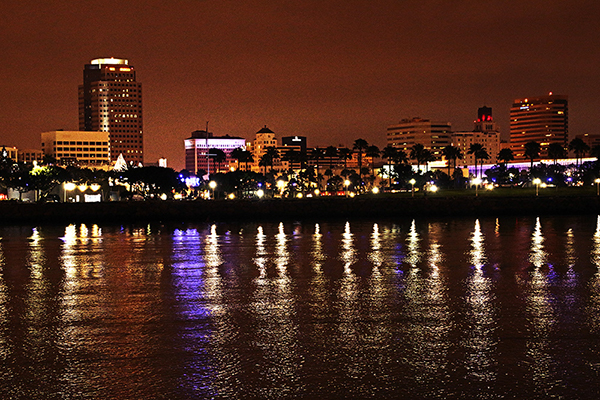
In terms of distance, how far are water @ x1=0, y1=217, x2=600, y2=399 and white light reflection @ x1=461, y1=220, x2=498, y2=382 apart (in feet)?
0.20

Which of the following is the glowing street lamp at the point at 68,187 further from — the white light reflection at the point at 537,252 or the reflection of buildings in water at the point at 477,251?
the white light reflection at the point at 537,252

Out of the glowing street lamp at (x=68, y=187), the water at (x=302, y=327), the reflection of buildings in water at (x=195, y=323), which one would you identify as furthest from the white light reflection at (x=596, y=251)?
the glowing street lamp at (x=68, y=187)

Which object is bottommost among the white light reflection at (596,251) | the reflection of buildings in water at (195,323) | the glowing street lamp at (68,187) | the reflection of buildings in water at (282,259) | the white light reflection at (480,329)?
the white light reflection at (596,251)

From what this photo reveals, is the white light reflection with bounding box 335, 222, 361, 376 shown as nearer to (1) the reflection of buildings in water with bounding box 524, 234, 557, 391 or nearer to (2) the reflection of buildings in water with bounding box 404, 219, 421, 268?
(2) the reflection of buildings in water with bounding box 404, 219, 421, 268

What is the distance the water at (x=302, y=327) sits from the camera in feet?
42.1

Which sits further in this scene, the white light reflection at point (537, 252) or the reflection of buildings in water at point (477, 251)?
the reflection of buildings in water at point (477, 251)

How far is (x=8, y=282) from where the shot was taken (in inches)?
1072

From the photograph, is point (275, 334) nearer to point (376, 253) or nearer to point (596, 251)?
point (376, 253)

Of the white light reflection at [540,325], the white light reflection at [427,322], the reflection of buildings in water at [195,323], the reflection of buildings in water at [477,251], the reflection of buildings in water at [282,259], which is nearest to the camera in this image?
the reflection of buildings in water at [195,323]

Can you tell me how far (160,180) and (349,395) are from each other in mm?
118777

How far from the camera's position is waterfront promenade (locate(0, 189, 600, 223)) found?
8675 centimetres

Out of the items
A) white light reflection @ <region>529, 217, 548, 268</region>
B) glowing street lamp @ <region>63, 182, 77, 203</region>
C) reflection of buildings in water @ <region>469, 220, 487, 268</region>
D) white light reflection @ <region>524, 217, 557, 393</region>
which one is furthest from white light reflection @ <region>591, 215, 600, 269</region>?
glowing street lamp @ <region>63, 182, 77, 203</region>

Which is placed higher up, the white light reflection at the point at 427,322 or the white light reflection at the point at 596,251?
the white light reflection at the point at 427,322

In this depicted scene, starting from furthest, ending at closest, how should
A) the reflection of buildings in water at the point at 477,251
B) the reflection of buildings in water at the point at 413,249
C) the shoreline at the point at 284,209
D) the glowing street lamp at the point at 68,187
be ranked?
the glowing street lamp at the point at 68,187
the shoreline at the point at 284,209
the reflection of buildings in water at the point at 413,249
the reflection of buildings in water at the point at 477,251
